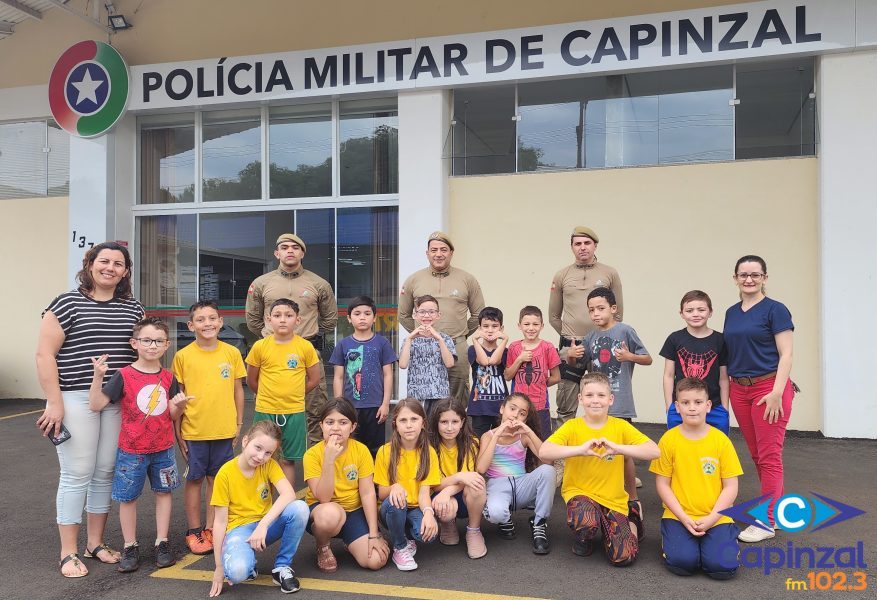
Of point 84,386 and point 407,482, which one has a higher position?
point 84,386

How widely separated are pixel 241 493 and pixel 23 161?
8674 millimetres

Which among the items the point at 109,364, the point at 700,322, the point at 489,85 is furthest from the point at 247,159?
the point at 700,322

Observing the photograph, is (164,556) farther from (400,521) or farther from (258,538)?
(400,521)

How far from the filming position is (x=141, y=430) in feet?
10.9

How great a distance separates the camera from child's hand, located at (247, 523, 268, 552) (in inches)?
116

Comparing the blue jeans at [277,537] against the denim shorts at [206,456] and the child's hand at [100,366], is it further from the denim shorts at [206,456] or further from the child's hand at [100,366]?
the child's hand at [100,366]

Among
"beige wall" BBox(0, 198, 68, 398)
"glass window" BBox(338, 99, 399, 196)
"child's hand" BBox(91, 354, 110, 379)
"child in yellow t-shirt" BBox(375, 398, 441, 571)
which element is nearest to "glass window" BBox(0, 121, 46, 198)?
"beige wall" BBox(0, 198, 68, 398)

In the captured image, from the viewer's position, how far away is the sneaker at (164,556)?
131 inches

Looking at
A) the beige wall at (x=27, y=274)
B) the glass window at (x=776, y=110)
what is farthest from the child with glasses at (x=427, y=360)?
the beige wall at (x=27, y=274)

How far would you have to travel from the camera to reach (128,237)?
30.1ft

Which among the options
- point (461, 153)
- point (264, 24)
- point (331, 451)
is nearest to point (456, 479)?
point (331, 451)

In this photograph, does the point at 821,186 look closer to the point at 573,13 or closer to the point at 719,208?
the point at 719,208

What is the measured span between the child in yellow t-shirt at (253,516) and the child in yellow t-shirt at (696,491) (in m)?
1.87

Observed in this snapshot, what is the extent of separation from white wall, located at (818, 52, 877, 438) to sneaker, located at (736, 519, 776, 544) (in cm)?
352
